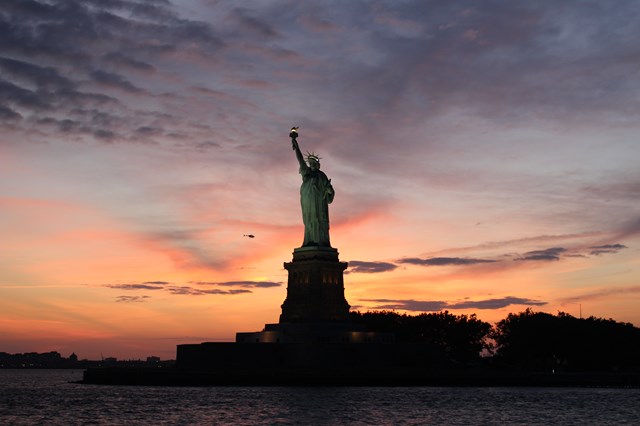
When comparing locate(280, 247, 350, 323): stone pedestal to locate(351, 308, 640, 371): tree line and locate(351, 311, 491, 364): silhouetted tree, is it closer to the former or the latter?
locate(351, 308, 640, 371): tree line

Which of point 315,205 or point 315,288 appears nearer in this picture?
point 315,288

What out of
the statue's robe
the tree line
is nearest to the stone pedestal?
the statue's robe

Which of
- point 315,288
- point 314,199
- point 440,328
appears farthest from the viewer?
point 440,328

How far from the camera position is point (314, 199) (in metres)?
77.5

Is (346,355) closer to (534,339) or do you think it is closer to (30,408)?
(30,408)

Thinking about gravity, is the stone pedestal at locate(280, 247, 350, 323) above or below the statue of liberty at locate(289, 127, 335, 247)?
below

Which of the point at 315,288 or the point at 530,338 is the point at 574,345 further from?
the point at 315,288

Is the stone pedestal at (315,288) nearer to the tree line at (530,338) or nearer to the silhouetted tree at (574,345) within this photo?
the tree line at (530,338)

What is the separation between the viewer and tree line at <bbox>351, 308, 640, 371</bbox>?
9700 centimetres

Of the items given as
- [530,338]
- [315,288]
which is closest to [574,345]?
[530,338]

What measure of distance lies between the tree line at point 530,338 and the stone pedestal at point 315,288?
779 inches

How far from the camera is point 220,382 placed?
219 feet

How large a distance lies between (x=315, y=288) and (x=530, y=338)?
111 feet

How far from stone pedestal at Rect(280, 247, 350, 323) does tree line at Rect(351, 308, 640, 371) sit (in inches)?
779
